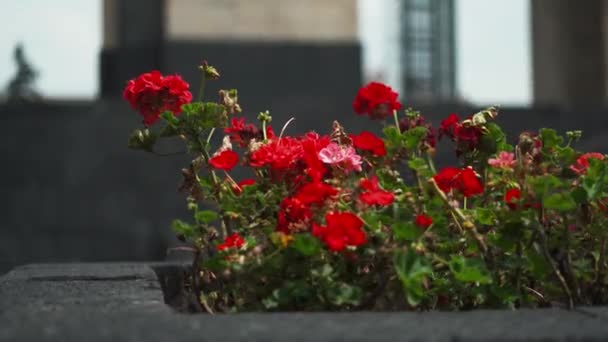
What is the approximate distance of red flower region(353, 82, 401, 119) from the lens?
2551mm

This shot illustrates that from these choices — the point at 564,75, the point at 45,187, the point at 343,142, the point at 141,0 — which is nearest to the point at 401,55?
the point at 564,75

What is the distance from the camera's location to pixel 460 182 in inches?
93.7

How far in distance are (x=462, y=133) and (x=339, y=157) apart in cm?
40

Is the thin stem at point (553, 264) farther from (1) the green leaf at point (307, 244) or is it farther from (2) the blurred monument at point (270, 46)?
(2) the blurred monument at point (270, 46)

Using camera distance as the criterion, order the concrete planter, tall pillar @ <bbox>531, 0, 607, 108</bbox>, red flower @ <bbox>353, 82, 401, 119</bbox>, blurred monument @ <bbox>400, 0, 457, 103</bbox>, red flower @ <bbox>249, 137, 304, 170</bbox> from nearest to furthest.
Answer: the concrete planter < red flower @ <bbox>249, 137, 304, 170</bbox> < red flower @ <bbox>353, 82, 401, 119</bbox> < tall pillar @ <bbox>531, 0, 607, 108</bbox> < blurred monument @ <bbox>400, 0, 457, 103</bbox>

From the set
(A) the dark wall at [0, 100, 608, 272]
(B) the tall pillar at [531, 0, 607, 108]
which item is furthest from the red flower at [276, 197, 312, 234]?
(B) the tall pillar at [531, 0, 607, 108]

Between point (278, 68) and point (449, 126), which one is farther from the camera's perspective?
point (278, 68)

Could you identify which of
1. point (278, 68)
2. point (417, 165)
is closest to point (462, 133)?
point (417, 165)

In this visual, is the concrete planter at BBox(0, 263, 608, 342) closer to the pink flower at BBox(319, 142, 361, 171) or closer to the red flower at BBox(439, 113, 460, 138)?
the pink flower at BBox(319, 142, 361, 171)

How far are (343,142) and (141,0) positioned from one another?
5.00 m

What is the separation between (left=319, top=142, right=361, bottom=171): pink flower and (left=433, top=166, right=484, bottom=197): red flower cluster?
0.20 m

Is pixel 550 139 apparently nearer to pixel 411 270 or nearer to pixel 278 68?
pixel 411 270

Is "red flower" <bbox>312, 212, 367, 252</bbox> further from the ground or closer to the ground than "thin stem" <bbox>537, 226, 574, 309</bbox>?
further from the ground

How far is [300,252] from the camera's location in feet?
7.23
